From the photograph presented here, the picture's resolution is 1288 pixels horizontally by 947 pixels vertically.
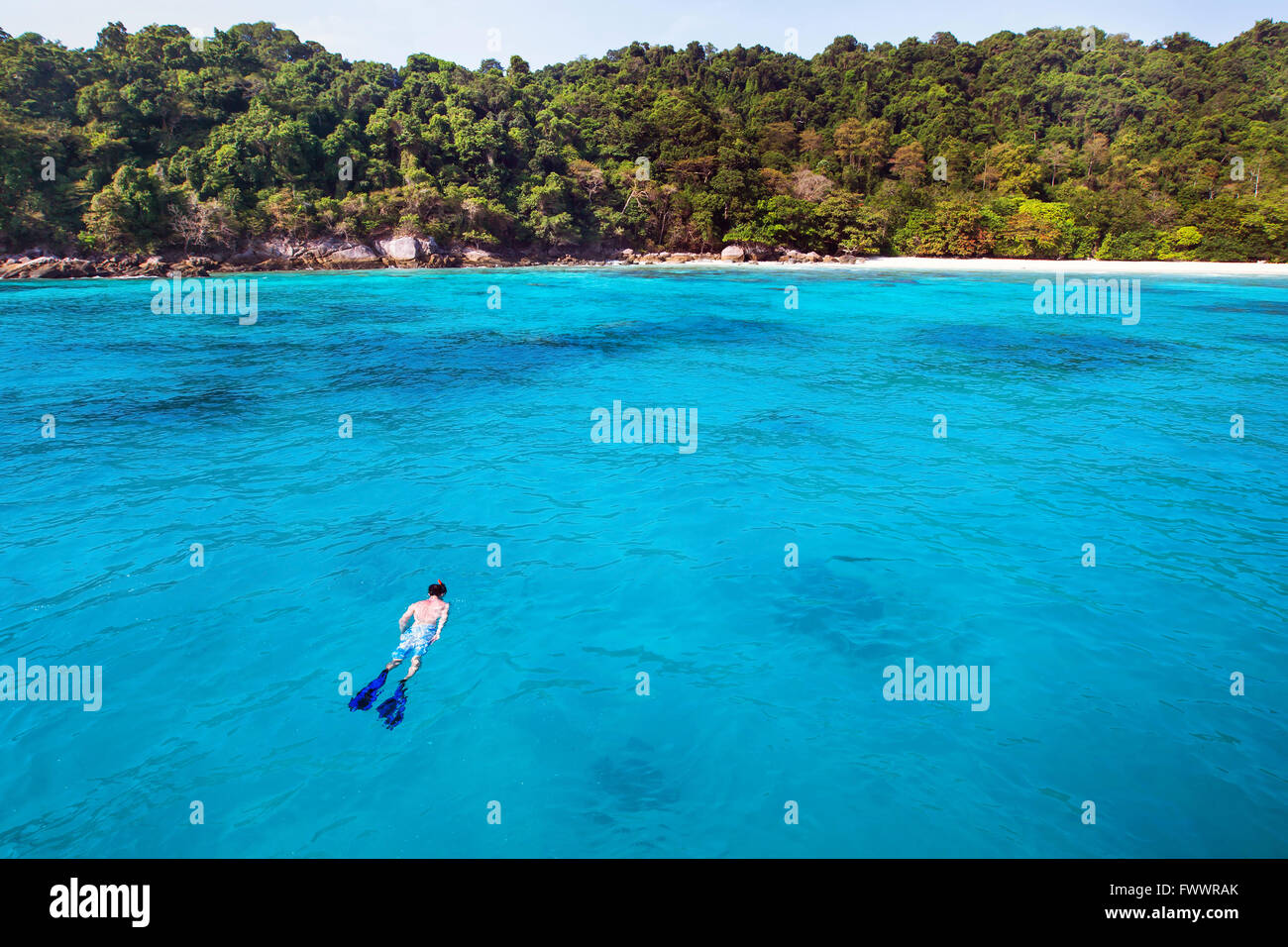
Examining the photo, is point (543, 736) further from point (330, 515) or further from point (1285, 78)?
point (1285, 78)

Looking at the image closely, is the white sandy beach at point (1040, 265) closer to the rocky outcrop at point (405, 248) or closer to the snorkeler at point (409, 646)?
the rocky outcrop at point (405, 248)

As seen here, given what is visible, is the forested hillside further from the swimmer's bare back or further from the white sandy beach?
the swimmer's bare back

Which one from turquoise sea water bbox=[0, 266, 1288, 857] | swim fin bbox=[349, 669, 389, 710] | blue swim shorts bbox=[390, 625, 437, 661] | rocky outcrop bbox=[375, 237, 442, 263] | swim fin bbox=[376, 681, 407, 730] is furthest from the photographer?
rocky outcrop bbox=[375, 237, 442, 263]

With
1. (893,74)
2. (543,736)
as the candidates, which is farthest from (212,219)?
(893,74)

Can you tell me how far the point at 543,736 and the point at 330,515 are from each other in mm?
5526

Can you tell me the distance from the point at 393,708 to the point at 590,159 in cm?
7330

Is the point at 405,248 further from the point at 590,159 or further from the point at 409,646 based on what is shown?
the point at 409,646

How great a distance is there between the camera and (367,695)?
6.04 meters

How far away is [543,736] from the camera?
575 centimetres

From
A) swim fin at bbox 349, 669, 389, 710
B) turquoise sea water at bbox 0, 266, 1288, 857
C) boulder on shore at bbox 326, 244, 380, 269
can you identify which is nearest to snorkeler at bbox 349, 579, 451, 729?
swim fin at bbox 349, 669, 389, 710

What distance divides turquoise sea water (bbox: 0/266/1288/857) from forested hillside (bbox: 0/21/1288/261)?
147 ft

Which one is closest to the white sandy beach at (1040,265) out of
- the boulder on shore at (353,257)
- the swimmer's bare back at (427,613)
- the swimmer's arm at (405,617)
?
the boulder on shore at (353,257)

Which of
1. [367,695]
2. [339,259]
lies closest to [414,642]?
Answer: [367,695]

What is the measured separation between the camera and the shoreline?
44.7 meters
